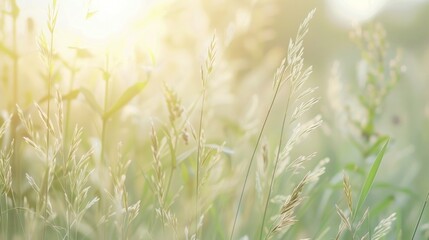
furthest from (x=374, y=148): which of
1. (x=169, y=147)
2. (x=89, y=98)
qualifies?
(x=89, y=98)

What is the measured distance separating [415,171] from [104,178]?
1312 mm

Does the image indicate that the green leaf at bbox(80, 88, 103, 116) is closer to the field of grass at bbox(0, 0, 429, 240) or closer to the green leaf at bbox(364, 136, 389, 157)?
the field of grass at bbox(0, 0, 429, 240)

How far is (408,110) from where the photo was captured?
3383mm

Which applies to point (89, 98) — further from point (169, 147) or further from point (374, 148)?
point (374, 148)

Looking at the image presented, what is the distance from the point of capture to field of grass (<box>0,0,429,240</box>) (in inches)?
44.2

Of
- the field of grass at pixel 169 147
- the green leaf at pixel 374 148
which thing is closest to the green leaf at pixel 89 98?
the field of grass at pixel 169 147

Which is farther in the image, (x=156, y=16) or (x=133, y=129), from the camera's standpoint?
(x=133, y=129)

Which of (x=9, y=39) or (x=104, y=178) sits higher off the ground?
(x=9, y=39)

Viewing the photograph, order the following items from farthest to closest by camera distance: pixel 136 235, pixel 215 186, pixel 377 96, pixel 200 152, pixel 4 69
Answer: pixel 4 69
pixel 377 96
pixel 136 235
pixel 215 186
pixel 200 152

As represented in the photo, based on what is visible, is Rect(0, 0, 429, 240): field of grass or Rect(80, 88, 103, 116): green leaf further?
Rect(80, 88, 103, 116): green leaf

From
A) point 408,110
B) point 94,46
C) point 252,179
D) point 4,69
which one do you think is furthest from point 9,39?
point 408,110

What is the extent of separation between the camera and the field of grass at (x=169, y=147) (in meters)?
1.12

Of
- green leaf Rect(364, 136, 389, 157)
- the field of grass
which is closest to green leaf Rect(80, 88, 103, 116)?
the field of grass

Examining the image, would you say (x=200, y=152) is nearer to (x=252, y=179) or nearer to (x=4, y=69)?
(x=252, y=179)
